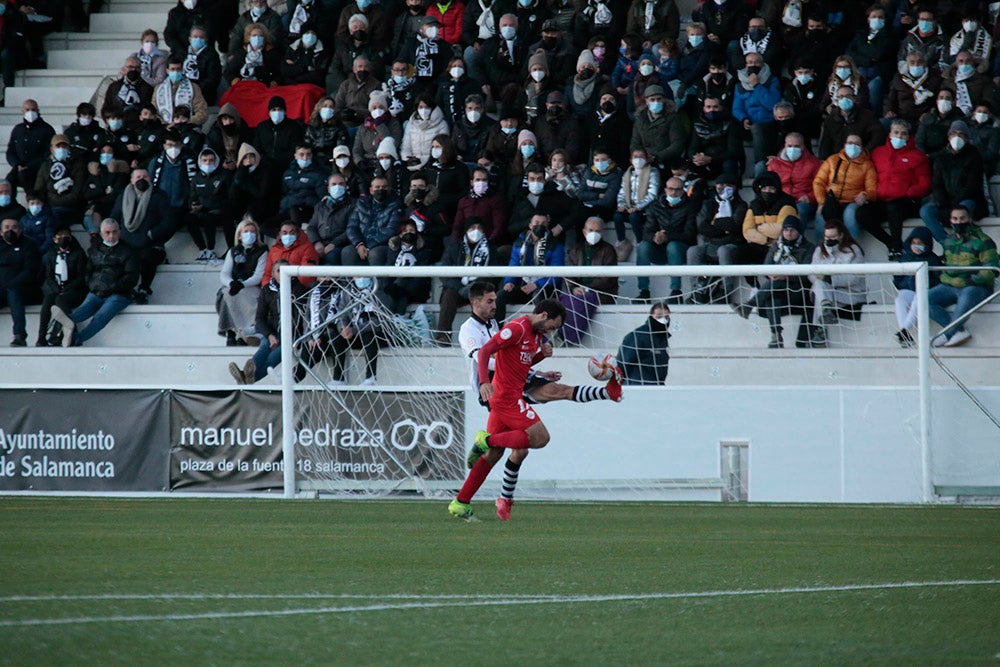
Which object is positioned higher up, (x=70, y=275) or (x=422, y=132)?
(x=422, y=132)

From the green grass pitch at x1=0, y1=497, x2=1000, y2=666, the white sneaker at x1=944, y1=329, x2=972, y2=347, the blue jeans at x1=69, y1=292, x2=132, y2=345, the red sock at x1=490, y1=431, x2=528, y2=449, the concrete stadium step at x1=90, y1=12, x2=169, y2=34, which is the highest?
the concrete stadium step at x1=90, y1=12, x2=169, y2=34

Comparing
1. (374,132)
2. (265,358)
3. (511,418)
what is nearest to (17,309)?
(265,358)

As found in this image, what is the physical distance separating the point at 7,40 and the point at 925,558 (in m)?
18.4

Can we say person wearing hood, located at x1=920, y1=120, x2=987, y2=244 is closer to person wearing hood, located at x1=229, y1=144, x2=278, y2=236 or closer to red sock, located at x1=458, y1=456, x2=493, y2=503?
red sock, located at x1=458, y1=456, x2=493, y2=503

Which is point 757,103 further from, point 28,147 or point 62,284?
point 28,147

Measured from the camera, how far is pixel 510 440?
10516 millimetres

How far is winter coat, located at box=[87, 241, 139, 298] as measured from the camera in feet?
59.1

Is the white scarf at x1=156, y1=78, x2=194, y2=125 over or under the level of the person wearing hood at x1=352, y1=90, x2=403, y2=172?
over

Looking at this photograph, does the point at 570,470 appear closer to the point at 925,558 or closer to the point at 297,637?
the point at 925,558

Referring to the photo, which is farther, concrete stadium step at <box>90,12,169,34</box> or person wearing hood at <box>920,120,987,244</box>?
concrete stadium step at <box>90,12,169,34</box>

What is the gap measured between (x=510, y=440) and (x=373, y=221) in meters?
7.30

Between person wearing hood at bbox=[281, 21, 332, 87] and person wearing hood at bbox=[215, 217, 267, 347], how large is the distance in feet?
10.0

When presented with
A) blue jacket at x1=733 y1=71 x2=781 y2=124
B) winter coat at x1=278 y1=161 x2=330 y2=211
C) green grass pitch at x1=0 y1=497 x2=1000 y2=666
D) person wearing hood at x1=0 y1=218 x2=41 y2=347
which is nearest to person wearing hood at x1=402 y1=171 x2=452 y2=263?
winter coat at x1=278 y1=161 x2=330 y2=211

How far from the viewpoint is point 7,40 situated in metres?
21.8
